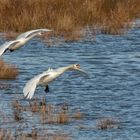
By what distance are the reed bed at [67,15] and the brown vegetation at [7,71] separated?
197 inches

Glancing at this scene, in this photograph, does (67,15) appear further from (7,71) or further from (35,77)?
(35,77)

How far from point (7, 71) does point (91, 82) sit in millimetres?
1855

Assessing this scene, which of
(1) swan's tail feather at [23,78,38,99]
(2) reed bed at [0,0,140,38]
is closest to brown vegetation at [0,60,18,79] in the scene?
(2) reed bed at [0,0,140,38]

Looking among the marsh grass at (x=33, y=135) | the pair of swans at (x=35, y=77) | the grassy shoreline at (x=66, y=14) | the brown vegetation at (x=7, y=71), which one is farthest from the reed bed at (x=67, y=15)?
the marsh grass at (x=33, y=135)

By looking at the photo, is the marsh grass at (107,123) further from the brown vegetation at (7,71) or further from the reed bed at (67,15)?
the reed bed at (67,15)

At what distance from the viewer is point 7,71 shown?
742 inches

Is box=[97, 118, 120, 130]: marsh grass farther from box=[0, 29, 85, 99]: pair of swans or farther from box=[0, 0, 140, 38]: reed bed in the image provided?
box=[0, 0, 140, 38]: reed bed

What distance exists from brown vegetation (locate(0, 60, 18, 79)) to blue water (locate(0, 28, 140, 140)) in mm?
148

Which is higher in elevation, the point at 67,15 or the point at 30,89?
the point at 30,89

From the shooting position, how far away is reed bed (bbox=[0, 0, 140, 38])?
2466 centimetres

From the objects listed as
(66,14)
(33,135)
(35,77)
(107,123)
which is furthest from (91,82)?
(33,135)

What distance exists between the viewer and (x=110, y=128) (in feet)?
44.9

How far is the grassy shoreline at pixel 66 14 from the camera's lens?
24672 millimetres

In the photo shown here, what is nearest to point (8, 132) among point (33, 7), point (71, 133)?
point (71, 133)
